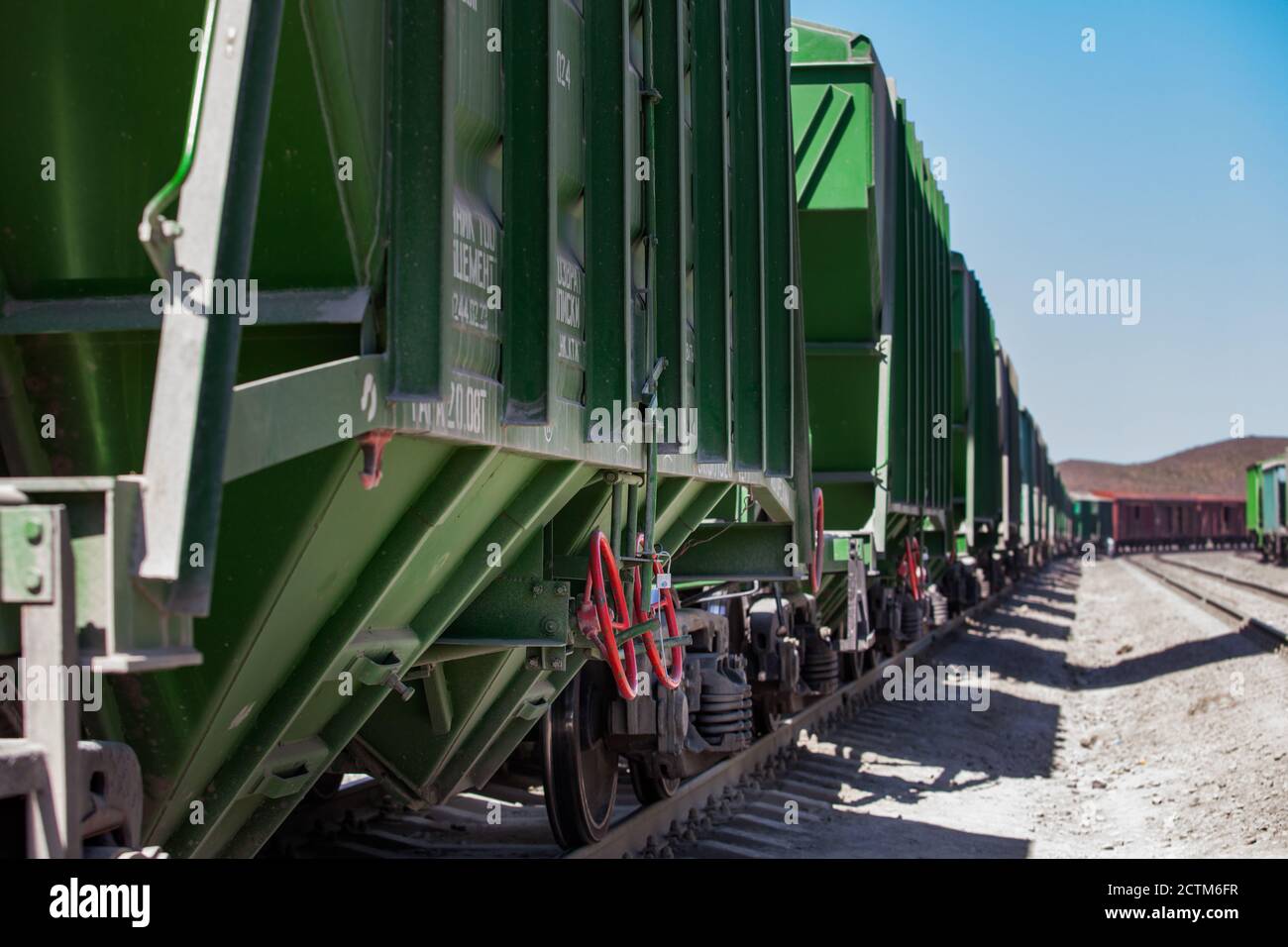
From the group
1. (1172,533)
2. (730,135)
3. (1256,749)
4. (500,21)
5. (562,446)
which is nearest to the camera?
(500,21)

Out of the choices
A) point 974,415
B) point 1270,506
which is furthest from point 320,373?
point 1270,506

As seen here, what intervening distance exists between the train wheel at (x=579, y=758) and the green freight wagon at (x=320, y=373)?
0.95 m

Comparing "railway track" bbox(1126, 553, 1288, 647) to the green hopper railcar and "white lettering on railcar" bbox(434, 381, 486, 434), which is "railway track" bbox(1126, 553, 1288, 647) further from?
"white lettering on railcar" bbox(434, 381, 486, 434)

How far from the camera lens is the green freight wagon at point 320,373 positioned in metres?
2.59

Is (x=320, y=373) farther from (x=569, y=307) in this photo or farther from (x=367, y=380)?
(x=569, y=307)

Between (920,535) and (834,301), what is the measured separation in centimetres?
453

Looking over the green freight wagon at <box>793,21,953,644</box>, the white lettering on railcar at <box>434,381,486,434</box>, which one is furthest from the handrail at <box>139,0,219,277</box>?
the green freight wagon at <box>793,21,953,644</box>

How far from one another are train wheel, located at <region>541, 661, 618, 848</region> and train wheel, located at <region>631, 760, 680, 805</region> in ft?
1.83

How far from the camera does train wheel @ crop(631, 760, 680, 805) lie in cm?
782

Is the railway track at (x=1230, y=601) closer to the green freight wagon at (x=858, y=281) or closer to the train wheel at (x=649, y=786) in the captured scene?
the green freight wagon at (x=858, y=281)

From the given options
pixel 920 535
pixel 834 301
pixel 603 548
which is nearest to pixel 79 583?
pixel 603 548

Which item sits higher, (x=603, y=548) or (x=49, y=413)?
(x=49, y=413)
